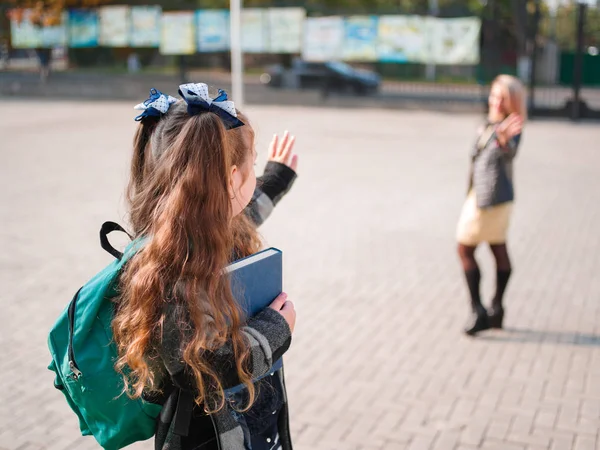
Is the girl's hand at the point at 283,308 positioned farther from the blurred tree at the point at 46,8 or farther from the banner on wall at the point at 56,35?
the blurred tree at the point at 46,8

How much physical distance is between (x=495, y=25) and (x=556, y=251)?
12.4 meters

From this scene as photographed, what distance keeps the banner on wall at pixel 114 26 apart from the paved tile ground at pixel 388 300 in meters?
11.9

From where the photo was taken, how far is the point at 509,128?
4641 millimetres

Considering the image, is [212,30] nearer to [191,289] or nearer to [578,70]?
[578,70]

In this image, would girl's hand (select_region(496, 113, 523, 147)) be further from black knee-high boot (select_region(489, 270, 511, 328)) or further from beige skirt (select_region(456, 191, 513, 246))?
black knee-high boot (select_region(489, 270, 511, 328))

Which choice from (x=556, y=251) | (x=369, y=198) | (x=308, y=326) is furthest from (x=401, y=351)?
(x=369, y=198)

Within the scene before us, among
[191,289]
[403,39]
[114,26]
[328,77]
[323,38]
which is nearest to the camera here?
[191,289]

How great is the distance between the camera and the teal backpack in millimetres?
1794

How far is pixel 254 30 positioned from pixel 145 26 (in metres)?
4.13

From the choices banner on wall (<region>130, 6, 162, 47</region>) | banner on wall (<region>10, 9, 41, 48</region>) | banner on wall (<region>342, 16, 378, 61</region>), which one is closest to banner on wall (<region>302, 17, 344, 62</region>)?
banner on wall (<region>342, 16, 378, 61</region>)

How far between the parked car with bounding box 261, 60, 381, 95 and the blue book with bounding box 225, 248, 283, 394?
1953 centimetres

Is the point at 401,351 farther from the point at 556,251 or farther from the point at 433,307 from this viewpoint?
the point at 556,251

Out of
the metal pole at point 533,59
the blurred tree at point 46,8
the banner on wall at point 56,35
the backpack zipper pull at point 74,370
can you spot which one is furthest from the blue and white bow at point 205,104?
the blurred tree at point 46,8

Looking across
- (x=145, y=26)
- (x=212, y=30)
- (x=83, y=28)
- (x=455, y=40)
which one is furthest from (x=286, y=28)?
(x=83, y=28)
